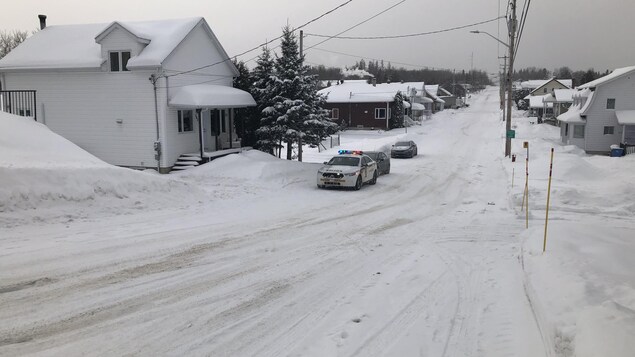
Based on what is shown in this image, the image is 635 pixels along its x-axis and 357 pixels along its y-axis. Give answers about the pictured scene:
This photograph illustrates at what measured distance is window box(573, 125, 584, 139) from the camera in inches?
1656

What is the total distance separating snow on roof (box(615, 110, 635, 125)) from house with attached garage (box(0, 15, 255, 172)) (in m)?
28.3

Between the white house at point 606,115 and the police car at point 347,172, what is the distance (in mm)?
25814

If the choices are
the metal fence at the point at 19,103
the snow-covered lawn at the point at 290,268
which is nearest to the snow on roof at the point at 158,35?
the metal fence at the point at 19,103

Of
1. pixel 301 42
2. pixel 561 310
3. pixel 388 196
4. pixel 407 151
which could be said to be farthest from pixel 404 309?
pixel 407 151

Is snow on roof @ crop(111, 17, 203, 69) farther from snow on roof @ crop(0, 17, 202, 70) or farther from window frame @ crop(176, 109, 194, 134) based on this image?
window frame @ crop(176, 109, 194, 134)

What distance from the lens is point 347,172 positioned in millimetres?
21391

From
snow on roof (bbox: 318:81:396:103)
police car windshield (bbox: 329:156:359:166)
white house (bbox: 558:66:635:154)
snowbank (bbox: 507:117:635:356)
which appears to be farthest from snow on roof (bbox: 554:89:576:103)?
police car windshield (bbox: 329:156:359:166)

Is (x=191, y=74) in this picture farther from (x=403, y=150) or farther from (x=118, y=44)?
(x=403, y=150)

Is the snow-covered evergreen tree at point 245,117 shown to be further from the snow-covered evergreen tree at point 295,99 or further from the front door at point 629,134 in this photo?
the front door at point 629,134

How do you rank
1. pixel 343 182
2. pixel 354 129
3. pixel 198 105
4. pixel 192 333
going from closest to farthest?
pixel 192 333 < pixel 343 182 < pixel 198 105 < pixel 354 129

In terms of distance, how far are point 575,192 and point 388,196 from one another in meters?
6.73

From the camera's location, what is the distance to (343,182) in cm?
2131

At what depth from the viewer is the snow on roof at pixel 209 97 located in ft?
78.2

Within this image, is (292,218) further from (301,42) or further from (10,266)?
(301,42)
